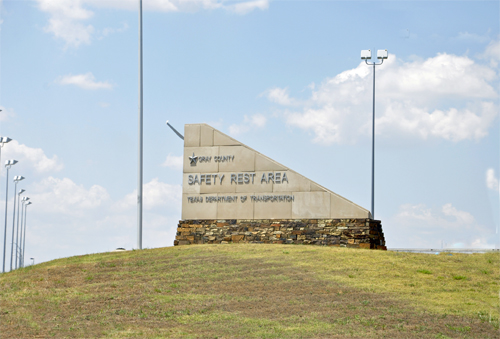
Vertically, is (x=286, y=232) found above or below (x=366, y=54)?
below

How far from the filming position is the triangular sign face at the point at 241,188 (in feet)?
79.8

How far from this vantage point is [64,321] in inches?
534

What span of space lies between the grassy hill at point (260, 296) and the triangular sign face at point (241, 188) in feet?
9.30

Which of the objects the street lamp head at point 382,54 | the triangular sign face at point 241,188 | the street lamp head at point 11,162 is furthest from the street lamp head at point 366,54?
the street lamp head at point 11,162

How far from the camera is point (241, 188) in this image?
25141mm

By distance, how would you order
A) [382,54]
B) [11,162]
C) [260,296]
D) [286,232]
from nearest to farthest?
1. [260,296]
2. [286,232]
3. [382,54]
4. [11,162]

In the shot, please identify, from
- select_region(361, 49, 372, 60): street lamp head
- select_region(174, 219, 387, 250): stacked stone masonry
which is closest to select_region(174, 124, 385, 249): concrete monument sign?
select_region(174, 219, 387, 250): stacked stone masonry

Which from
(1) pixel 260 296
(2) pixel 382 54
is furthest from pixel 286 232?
(2) pixel 382 54

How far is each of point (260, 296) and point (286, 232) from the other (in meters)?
9.26

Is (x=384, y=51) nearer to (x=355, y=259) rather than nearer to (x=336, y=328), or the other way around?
(x=355, y=259)

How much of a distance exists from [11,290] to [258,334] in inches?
368

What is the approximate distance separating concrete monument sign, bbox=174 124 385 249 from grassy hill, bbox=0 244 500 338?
7.42 feet

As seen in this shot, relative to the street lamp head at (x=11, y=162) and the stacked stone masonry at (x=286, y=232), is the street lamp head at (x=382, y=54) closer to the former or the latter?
the stacked stone masonry at (x=286, y=232)

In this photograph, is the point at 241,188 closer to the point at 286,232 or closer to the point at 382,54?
the point at 286,232
